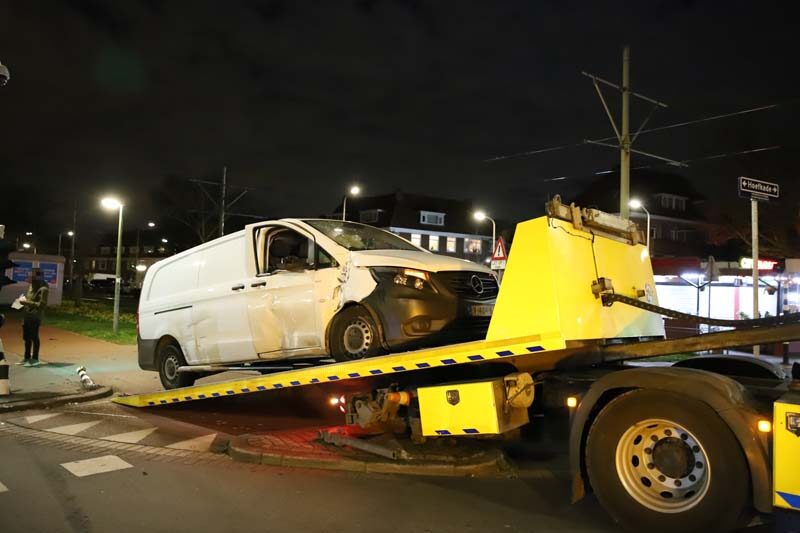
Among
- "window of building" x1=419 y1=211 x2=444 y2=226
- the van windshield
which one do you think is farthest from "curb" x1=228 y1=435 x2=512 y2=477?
"window of building" x1=419 y1=211 x2=444 y2=226

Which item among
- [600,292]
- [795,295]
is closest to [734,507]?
[600,292]

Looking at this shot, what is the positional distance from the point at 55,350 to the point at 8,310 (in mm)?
18054

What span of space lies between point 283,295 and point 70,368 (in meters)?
7.54

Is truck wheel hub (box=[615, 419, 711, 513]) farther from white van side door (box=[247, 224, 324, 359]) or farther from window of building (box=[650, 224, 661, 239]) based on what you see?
window of building (box=[650, 224, 661, 239])

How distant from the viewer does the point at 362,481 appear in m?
5.77

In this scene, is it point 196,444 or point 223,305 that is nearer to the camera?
point 196,444

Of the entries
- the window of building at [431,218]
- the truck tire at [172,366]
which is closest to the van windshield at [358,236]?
the truck tire at [172,366]

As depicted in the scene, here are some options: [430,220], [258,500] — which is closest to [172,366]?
[258,500]

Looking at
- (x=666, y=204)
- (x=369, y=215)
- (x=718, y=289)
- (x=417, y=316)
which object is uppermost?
(x=666, y=204)

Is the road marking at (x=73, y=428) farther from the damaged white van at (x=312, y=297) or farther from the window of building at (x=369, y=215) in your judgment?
the window of building at (x=369, y=215)

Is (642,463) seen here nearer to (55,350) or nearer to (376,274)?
(376,274)

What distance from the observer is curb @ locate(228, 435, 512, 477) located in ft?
19.5

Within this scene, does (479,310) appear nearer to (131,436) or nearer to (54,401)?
(131,436)

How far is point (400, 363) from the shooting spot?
5527 mm
